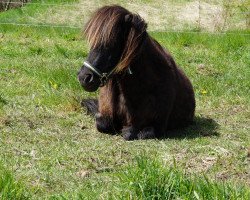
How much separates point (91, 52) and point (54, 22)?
7.99 meters

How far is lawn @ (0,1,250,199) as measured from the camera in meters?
3.91

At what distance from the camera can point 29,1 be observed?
16.2 meters

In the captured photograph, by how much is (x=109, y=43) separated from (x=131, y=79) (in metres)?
0.47

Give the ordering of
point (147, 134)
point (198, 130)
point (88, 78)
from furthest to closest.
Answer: point (198, 130) → point (147, 134) → point (88, 78)

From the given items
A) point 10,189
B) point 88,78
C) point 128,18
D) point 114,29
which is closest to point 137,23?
point 128,18

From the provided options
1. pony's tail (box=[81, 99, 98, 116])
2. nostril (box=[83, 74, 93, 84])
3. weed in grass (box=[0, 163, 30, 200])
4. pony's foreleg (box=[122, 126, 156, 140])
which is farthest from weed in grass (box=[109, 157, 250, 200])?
pony's tail (box=[81, 99, 98, 116])

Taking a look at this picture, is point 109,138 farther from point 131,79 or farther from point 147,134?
point 131,79

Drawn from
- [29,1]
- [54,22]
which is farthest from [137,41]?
[29,1]

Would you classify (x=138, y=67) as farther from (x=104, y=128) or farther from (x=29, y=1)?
(x=29, y=1)

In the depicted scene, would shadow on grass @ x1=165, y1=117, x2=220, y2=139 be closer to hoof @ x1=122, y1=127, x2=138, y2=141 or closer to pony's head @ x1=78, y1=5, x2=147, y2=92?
hoof @ x1=122, y1=127, x2=138, y2=141

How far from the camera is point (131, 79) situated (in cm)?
575

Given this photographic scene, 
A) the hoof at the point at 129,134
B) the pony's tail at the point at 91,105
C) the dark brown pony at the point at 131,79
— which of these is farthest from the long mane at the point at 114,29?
the pony's tail at the point at 91,105

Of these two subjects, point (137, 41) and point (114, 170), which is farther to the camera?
point (137, 41)

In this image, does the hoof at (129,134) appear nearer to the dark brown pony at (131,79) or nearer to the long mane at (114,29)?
the dark brown pony at (131,79)
